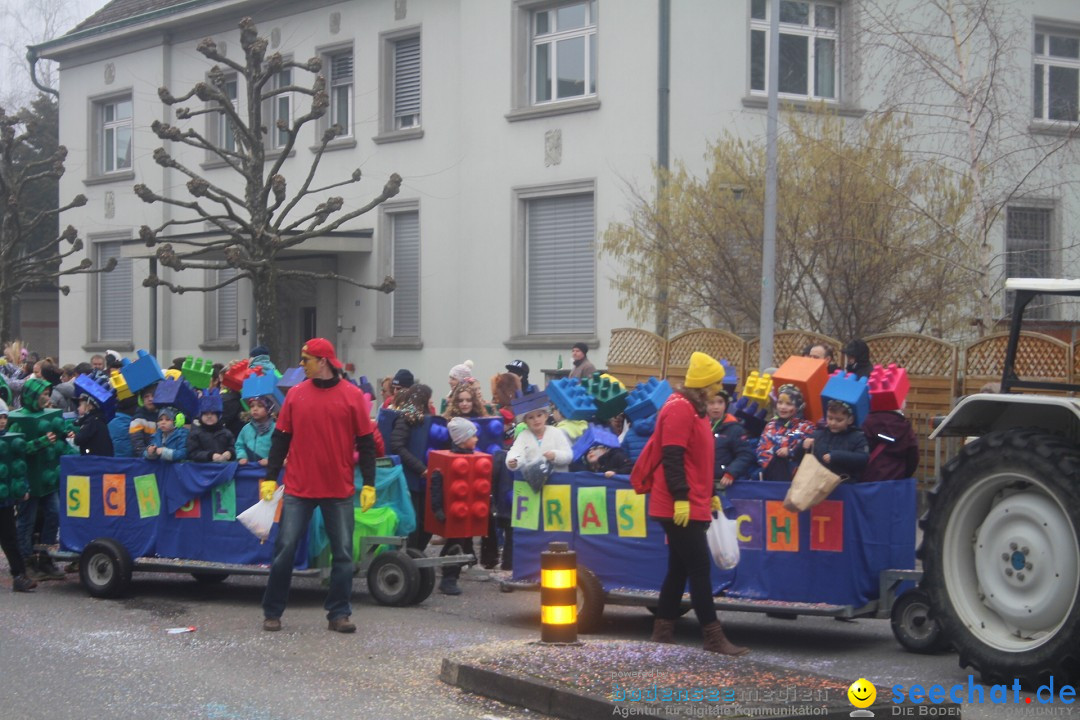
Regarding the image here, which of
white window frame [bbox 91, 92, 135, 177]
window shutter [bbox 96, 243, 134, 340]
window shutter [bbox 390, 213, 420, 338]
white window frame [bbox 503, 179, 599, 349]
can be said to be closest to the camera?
white window frame [bbox 503, 179, 599, 349]

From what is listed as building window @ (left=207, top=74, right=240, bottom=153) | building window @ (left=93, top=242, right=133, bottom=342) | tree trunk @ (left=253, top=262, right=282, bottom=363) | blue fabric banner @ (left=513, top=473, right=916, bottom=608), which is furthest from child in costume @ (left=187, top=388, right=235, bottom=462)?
building window @ (left=93, top=242, right=133, bottom=342)

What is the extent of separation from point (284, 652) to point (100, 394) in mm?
4333

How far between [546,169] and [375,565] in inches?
535

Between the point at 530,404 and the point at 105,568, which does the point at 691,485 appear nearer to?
the point at 530,404

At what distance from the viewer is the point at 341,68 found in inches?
1099

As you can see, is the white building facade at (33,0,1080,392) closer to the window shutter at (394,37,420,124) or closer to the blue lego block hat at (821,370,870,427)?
the window shutter at (394,37,420,124)

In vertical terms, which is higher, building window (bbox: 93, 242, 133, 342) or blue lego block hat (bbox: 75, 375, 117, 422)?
building window (bbox: 93, 242, 133, 342)

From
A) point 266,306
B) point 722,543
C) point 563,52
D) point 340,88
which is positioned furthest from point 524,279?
point 722,543

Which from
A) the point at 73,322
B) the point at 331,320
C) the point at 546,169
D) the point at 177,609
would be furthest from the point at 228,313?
the point at 177,609

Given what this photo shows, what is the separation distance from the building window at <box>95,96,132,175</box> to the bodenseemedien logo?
29.2 meters

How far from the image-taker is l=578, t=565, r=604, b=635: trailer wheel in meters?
9.59

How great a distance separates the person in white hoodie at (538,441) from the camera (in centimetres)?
1016

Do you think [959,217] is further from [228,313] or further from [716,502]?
[228,313]

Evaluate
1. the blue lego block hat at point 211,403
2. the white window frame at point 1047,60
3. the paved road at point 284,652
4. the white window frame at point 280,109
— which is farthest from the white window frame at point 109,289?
the blue lego block hat at point 211,403
